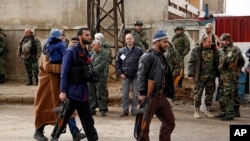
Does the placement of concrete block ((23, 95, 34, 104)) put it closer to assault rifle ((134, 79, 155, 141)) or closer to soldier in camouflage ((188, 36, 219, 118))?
soldier in camouflage ((188, 36, 219, 118))

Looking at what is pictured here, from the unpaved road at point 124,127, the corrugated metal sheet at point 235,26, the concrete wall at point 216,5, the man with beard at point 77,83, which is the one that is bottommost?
the unpaved road at point 124,127

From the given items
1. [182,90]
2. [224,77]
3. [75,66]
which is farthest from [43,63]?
[182,90]

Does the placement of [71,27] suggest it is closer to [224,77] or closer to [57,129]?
[224,77]

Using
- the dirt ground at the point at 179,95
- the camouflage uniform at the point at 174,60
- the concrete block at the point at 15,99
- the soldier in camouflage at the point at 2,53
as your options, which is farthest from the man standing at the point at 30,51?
the camouflage uniform at the point at 174,60

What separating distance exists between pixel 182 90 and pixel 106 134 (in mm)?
4403

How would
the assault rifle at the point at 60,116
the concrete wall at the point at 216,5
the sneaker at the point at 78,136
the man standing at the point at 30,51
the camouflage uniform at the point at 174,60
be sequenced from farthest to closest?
1. the concrete wall at the point at 216,5
2. the man standing at the point at 30,51
3. the camouflage uniform at the point at 174,60
4. the sneaker at the point at 78,136
5. the assault rifle at the point at 60,116

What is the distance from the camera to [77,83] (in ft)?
22.0

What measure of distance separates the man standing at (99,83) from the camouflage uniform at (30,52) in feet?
15.3

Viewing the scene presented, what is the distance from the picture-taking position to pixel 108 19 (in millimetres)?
14758

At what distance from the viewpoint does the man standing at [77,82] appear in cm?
665

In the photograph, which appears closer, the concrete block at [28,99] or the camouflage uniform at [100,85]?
the camouflage uniform at [100,85]

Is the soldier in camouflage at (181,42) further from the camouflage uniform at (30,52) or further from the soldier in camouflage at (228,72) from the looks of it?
the camouflage uniform at (30,52)

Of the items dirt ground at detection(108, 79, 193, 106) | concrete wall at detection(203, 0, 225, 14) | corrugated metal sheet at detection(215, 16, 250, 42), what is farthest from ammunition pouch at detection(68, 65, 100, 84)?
concrete wall at detection(203, 0, 225, 14)

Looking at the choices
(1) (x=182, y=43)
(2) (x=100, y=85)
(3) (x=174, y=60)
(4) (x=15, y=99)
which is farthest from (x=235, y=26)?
(4) (x=15, y=99)
